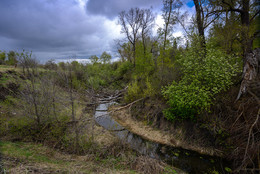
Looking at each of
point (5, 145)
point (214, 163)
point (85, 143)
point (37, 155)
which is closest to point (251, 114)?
point (214, 163)

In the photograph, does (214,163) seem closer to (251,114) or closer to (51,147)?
(251,114)

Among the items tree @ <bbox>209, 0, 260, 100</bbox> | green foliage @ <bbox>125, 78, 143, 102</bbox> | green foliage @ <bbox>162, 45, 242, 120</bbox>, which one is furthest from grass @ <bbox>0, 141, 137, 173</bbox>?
tree @ <bbox>209, 0, 260, 100</bbox>

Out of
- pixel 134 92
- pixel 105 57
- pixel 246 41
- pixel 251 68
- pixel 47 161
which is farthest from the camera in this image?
pixel 105 57

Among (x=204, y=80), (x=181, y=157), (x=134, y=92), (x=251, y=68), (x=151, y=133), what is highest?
(x=251, y=68)

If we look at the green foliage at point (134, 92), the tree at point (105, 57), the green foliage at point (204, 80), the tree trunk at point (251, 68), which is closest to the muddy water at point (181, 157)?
the green foliage at point (204, 80)

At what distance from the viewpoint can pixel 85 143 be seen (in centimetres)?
605

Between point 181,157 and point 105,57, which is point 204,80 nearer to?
point 181,157

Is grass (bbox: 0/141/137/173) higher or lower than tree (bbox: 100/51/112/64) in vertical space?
lower

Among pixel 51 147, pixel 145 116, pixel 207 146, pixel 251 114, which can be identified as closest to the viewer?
pixel 251 114

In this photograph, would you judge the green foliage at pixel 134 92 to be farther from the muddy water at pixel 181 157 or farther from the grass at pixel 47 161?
the grass at pixel 47 161

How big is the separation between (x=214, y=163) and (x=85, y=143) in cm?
640

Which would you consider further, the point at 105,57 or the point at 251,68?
the point at 105,57

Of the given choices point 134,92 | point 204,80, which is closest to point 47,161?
point 134,92

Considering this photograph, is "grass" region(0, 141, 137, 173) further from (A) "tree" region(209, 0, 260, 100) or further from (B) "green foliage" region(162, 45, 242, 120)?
(A) "tree" region(209, 0, 260, 100)
